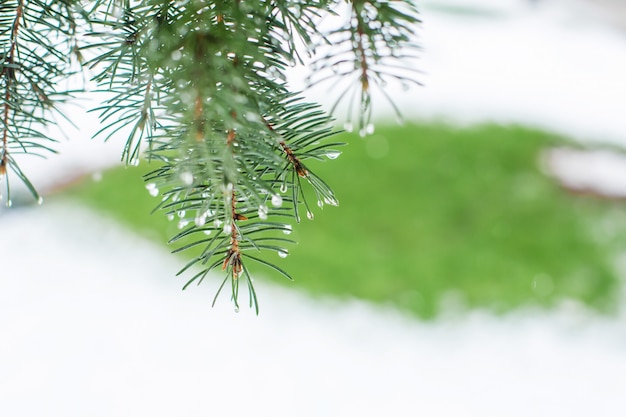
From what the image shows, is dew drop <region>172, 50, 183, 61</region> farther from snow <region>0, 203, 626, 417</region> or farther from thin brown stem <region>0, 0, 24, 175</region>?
snow <region>0, 203, 626, 417</region>

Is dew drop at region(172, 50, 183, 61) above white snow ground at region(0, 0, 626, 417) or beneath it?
above

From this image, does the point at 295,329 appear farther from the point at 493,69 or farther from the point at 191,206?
the point at 493,69

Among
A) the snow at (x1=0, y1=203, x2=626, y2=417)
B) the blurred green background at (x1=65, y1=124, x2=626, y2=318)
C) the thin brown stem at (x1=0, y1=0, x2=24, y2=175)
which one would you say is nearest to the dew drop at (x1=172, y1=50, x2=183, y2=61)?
the thin brown stem at (x1=0, y1=0, x2=24, y2=175)

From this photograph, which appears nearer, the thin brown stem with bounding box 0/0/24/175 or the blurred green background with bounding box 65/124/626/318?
the thin brown stem with bounding box 0/0/24/175

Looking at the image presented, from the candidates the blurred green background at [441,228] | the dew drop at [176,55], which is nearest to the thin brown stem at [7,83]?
the dew drop at [176,55]

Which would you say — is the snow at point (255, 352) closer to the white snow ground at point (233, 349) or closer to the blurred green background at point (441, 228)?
the white snow ground at point (233, 349)

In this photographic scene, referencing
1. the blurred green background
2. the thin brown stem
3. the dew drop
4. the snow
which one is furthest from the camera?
the blurred green background

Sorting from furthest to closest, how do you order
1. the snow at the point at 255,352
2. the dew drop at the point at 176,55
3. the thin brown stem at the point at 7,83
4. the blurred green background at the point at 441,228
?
the blurred green background at the point at 441,228
the snow at the point at 255,352
the thin brown stem at the point at 7,83
the dew drop at the point at 176,55
